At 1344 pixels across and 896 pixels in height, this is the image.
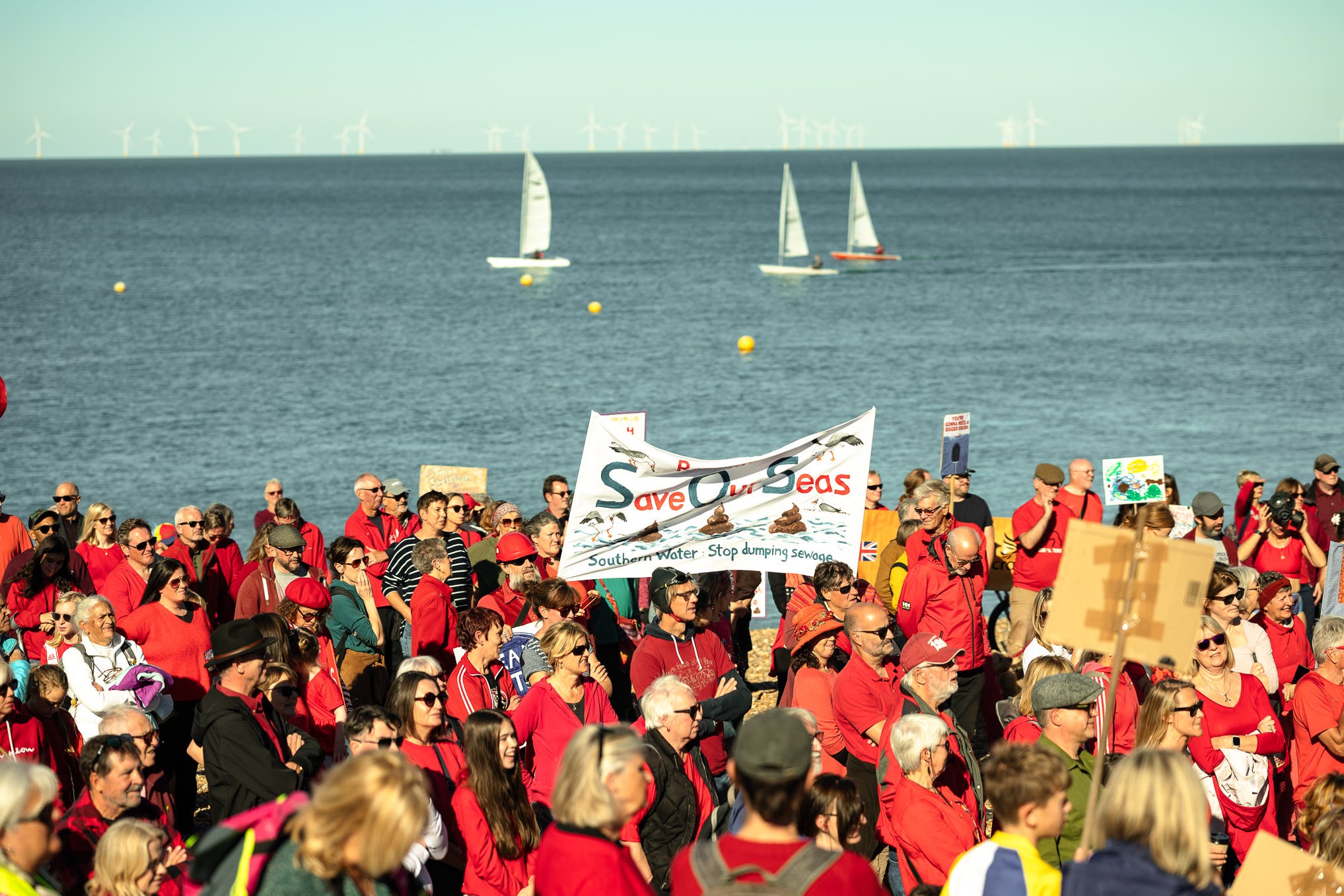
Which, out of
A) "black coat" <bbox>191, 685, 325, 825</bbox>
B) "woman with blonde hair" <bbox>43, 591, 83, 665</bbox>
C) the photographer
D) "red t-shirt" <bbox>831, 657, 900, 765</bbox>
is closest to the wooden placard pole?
"red t-shirt" <bbox>831, 657, 900, 765</bbox>

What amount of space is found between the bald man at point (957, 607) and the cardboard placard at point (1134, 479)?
331cm

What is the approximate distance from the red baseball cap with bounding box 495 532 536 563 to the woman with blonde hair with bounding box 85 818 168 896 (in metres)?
5.03

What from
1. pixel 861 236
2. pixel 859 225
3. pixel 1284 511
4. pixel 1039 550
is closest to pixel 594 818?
pixel 1039 550

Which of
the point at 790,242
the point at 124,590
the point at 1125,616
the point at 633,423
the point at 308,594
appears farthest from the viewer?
the point at 790,242

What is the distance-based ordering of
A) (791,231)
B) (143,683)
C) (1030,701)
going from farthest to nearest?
(791,231) < (143,683) < (1030,701)

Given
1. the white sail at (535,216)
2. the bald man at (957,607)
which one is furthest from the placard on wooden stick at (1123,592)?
the white sail at (535,216)

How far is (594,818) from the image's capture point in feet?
16.0

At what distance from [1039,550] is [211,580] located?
6629 mm

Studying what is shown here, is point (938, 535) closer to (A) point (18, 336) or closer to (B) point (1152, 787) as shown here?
(B) point (1152, 787)

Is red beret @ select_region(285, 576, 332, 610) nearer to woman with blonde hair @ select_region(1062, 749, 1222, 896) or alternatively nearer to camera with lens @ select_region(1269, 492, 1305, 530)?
woman with blonde hair @ select_region(1062, 749, 1222, 896)

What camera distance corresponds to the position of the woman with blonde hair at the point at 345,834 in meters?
4.27

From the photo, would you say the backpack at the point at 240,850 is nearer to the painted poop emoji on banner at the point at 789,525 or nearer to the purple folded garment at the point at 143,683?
the purple folded garment at the point at 143,683

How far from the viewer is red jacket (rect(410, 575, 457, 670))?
9297 millimetres

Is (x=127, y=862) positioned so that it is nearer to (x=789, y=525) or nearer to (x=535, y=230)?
(x=789, y=525)
